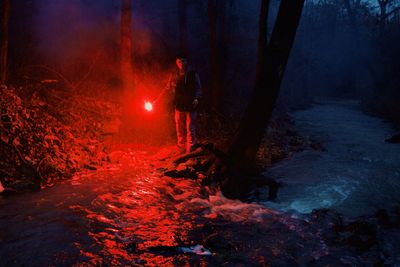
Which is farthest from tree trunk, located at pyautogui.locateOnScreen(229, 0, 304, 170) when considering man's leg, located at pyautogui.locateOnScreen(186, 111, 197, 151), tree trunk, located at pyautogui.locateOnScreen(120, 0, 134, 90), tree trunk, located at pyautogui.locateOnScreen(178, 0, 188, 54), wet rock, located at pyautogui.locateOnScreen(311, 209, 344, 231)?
tree trunk, located at pyautogui.locateOnScreen(178, 0, 188, 54)

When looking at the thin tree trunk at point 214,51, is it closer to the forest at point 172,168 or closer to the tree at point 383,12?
the forest at point 172,168

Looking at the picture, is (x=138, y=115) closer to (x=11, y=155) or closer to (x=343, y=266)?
(x=11, y=155)

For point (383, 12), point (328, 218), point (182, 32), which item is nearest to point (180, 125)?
point (328, 218)

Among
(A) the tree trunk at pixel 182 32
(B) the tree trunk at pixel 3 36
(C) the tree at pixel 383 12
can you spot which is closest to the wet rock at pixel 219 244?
(B) the tree trunk at pixel 3 36

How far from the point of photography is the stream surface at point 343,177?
223 inches

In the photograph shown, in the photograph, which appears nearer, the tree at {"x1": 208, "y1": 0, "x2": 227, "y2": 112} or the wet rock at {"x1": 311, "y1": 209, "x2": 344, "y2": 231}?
the wet rock at {"x1": 311, "y1": 209, "x2": 344, "y2": 231}

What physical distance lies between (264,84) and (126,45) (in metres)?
5.33

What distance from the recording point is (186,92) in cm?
812

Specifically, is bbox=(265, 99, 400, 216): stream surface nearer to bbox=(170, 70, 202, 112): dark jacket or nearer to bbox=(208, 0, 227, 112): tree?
bbox=(170, 70, 202, 112): dark jacket

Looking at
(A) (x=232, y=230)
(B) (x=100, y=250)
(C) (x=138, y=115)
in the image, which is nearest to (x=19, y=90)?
(C) (x=138, y=115)

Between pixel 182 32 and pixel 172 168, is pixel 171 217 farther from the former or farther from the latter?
pixel 182 32

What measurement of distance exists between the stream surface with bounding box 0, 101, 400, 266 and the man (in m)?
1.23

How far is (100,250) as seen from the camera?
12.4 ft

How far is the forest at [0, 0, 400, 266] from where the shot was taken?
399 cm
